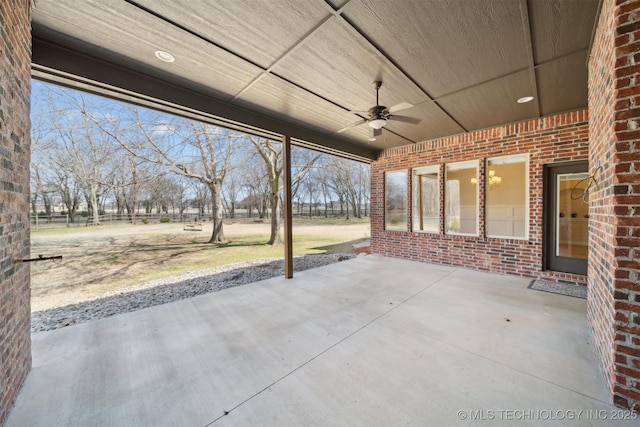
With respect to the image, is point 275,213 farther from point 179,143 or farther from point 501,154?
point 501,154

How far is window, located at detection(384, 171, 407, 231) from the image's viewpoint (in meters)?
6.45

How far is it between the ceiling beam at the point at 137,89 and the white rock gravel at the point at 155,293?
3.08 m

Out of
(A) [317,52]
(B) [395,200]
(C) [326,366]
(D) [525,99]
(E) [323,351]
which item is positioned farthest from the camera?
(B) [395,200]

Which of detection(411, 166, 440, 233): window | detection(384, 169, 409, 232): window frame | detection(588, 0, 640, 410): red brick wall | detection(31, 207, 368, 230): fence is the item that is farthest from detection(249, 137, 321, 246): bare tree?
detection(31, 207, 368, 230): fence

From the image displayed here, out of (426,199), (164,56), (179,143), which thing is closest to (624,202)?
(164,56)

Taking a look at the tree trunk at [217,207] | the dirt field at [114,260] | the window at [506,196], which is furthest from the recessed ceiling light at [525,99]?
the tree trunk at [217,207]

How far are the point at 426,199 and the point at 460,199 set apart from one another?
76cm

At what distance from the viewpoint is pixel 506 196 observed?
534 centimetres

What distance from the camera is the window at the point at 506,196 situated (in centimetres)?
493

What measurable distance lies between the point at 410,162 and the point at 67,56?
624 centimetres

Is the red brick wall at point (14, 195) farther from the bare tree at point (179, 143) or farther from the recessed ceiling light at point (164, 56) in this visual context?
the bare tree at point (179, 143)

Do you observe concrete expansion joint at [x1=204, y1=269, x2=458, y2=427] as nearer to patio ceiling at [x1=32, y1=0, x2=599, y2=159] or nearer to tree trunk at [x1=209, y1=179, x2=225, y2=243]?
patio ceiling at [x1=32, y1=0, x2=599, y2=159]

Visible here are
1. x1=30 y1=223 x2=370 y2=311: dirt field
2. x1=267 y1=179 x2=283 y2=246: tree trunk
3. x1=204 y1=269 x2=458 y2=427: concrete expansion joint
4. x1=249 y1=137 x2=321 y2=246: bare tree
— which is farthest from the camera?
x1=267 y1=179 x2=283 y2=246: tree trunk

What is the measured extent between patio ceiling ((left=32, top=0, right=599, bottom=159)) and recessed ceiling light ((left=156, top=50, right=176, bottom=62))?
0.07 m
